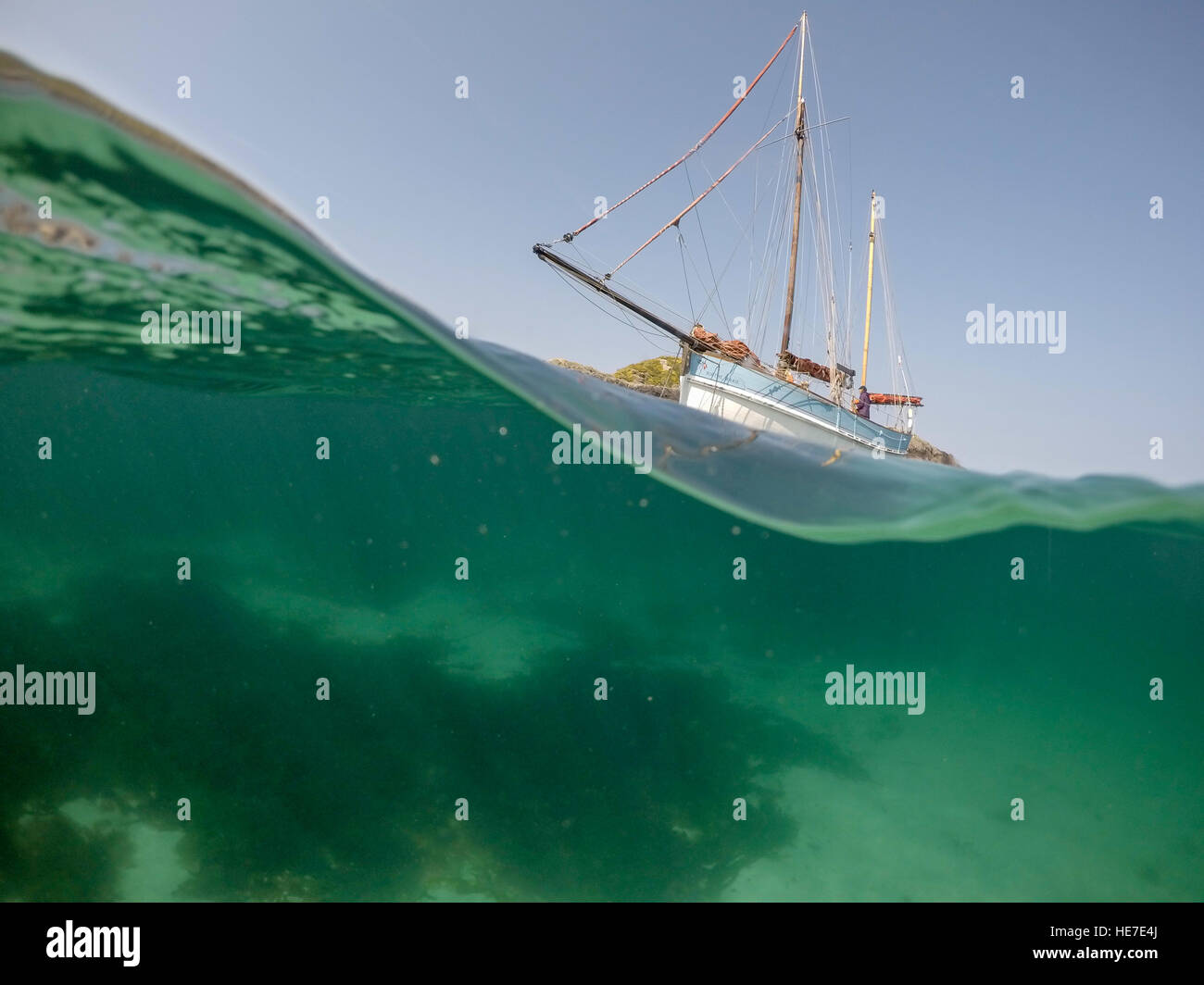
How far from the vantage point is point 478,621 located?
14055mm

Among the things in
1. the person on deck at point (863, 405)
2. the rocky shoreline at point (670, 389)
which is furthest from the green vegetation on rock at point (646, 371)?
the person on deck at point (863, 405)

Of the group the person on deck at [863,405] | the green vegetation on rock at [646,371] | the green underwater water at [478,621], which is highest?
the green vegetation on rock at [646,371]

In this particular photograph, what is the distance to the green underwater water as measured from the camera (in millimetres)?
8242

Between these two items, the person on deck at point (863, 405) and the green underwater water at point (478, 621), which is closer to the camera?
the green underwater water at point (478, 621)

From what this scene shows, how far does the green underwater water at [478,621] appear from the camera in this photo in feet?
27.0

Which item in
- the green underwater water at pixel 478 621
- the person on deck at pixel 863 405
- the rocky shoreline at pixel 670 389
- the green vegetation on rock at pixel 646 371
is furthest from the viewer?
the green vegetation on rock at pixel 646 371

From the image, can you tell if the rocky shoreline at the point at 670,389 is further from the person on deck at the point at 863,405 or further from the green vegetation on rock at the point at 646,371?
the green vegetation on rock at the point at 646,371

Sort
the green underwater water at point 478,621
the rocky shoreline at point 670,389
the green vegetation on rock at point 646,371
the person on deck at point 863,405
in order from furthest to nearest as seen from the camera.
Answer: the green vegetation on rock at point 646,371
the person on deck at point 863,405
the rocky shoreline at point 670,389
the green underwater water at point 478,621

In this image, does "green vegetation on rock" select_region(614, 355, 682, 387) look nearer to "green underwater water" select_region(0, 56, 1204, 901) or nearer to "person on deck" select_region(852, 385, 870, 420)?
"green underwater water" select_region(0, 56, 1204, 901)

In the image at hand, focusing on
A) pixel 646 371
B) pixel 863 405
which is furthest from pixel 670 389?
pixel 646 371

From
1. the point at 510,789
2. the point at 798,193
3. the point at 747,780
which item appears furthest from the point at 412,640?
the point at 798,193

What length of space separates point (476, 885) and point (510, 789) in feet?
7.10

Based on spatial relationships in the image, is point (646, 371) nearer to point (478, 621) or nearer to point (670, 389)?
point (670, 389)
